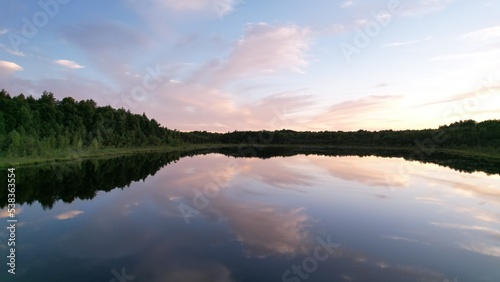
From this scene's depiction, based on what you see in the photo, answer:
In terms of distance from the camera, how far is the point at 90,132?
82.6m

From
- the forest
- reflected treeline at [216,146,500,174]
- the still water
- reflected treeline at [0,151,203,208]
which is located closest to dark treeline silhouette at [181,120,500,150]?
the forest

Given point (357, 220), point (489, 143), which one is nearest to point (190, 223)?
point (357, 220)

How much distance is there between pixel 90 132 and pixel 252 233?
258 feet

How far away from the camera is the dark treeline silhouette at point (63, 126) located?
47.2 meters

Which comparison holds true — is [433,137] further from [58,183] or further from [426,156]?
[58,183]

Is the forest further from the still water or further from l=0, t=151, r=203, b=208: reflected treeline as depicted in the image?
the still water

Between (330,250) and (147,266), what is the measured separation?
7649mm

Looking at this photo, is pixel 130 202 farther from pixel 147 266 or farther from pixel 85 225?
pixel 147 266

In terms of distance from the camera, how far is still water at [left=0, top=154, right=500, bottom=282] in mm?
11625

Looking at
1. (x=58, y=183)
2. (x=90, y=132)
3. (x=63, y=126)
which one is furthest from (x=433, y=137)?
(x=58, y=183)

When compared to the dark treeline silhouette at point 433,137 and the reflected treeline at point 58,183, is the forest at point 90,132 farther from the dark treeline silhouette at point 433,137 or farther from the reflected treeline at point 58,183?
the reflected treeline at point 58,183

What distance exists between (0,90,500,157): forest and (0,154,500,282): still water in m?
23.1

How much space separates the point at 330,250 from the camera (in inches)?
545

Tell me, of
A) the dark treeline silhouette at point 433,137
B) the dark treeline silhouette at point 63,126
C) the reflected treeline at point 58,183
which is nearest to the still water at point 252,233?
the reflected treeline at point 58,183
